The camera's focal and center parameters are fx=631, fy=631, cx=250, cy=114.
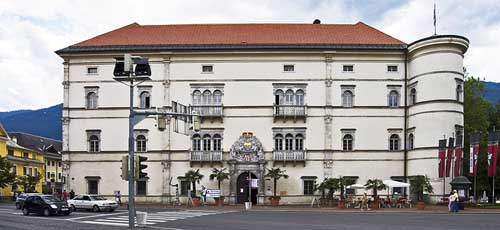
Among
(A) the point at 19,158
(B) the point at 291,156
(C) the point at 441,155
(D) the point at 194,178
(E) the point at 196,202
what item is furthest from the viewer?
(A) the point at 19,158

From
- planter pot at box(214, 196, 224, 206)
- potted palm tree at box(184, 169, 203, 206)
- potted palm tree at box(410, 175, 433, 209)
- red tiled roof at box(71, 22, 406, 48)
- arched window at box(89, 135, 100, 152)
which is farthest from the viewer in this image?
red tiled roof at box(71, 22, 406, 48)

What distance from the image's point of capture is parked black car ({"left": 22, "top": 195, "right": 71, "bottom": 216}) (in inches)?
1576

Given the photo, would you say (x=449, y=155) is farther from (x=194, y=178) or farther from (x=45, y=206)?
(x=45, y=206)

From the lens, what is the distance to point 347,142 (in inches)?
2328

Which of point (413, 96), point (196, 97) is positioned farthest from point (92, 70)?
point (413, 96)

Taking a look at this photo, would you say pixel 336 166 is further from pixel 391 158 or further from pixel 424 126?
pixel 424 126

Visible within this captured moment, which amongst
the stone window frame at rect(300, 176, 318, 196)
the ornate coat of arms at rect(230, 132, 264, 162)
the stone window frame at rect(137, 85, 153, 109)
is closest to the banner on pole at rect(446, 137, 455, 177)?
the stone window frame at rect(300, 176, 318, 196)

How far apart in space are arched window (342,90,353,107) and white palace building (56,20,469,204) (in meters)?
0.09

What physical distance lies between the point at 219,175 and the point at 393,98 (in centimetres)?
1783

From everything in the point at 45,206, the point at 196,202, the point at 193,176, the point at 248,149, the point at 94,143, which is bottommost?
the point at 196,202

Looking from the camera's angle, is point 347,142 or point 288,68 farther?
point 288,68

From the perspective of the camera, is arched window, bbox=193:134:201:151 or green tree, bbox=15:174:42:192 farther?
green tree, bbox=15:174:42:192

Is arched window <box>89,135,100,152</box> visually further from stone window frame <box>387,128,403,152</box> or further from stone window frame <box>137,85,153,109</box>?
stone window frame <box>387,128,403,152</box>

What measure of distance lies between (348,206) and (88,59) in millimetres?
28041
